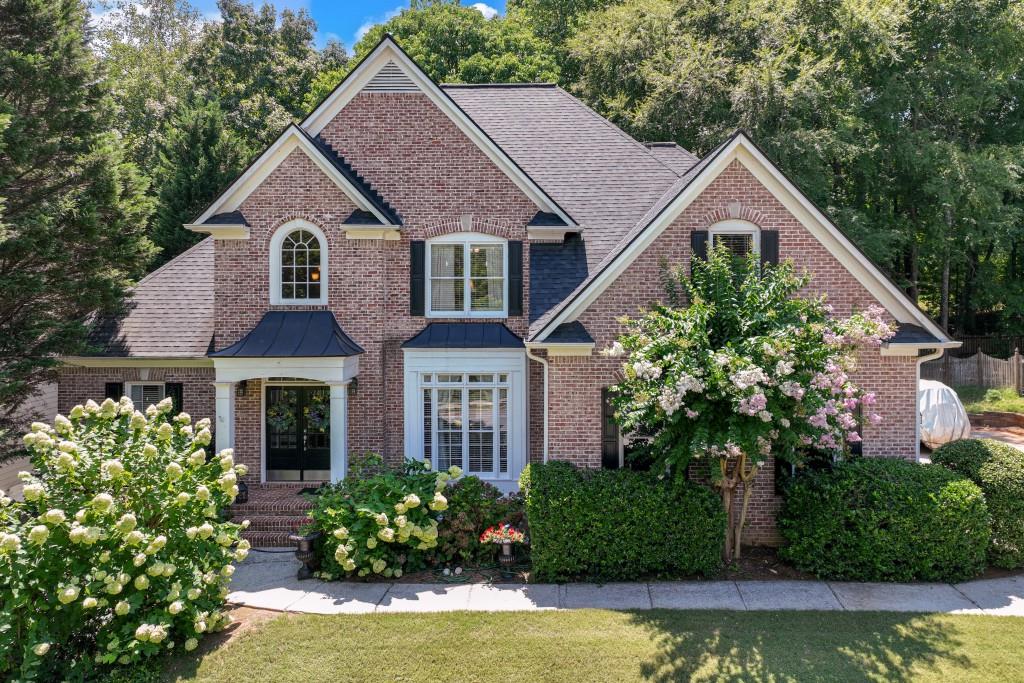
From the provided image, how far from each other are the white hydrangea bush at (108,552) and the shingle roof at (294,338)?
12.6 ft

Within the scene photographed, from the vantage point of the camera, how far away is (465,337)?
12.9 m

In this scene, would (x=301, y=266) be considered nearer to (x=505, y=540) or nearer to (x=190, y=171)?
(x=505, y=540)

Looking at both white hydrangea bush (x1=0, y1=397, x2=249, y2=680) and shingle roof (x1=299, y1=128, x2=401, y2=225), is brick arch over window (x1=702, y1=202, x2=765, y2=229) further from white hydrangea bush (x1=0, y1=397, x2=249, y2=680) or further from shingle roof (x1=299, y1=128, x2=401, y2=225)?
white hydrangea bush (x1=0, y1=397, x2=249, y2=680)

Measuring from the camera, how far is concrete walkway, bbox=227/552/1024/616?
866cm

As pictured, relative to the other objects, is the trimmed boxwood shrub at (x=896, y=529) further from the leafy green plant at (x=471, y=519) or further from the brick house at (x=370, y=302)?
the brick house at (x=370, y=302)

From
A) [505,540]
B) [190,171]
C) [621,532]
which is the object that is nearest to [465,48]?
[190,171]

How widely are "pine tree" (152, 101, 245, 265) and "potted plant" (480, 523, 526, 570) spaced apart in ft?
62.3

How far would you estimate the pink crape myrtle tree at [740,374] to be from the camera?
8305 mm

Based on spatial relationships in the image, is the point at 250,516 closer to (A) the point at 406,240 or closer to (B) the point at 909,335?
(A) the point at 406,240

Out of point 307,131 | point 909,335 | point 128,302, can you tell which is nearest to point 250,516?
point 128,302

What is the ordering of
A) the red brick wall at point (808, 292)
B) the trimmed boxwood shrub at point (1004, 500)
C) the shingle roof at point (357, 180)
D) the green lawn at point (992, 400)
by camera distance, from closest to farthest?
the trimmed boxwood shrub at point (1004, 500), the red brick wall at point (808, 292), the shingle roof at point (357, 180), the green lawn at point (992, 400)

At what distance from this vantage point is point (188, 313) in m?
14.0

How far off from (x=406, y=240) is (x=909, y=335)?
30.9ft

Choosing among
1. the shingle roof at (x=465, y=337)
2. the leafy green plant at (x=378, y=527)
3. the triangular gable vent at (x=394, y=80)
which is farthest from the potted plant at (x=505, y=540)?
the triangular gable vent at (x=394, y=80)
